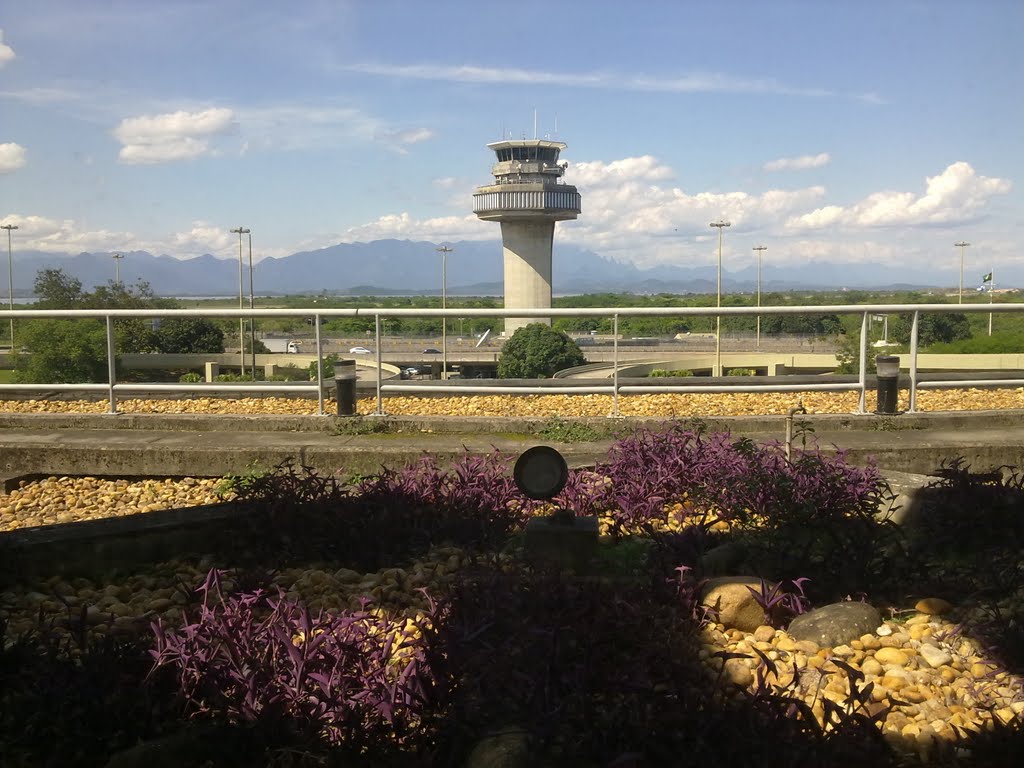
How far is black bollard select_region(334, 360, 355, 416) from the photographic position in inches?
325

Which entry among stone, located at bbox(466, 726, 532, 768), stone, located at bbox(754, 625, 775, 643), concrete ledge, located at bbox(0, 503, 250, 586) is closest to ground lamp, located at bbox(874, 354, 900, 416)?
stone, located at bbox(754, 625, 775, 643)

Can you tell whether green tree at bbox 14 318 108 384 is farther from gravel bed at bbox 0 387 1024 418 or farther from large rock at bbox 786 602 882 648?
large rock at bbox 786 602 882 648

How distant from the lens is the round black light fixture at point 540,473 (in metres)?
4.41

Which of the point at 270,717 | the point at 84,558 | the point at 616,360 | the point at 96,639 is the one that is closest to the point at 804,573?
the point at 270,717

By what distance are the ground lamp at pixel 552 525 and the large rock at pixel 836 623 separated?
1.00 meters

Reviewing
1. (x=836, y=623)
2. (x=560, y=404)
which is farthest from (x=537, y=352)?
(x=836, y=623)

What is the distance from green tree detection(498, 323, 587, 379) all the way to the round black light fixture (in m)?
14.2

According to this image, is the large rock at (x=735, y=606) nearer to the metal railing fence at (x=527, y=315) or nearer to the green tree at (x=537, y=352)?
the metal railing fence at (x=527, y=315)

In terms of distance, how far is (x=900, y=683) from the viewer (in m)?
3.25

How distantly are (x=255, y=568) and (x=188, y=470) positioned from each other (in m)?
3.15

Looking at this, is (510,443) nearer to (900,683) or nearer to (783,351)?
(900,683)

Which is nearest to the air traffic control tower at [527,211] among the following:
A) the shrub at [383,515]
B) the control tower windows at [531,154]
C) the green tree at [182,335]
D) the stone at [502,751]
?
the control tower windows at [531,154]

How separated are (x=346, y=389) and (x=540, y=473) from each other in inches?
164

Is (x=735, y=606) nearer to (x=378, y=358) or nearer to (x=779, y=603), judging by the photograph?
(x=779, y=603)
